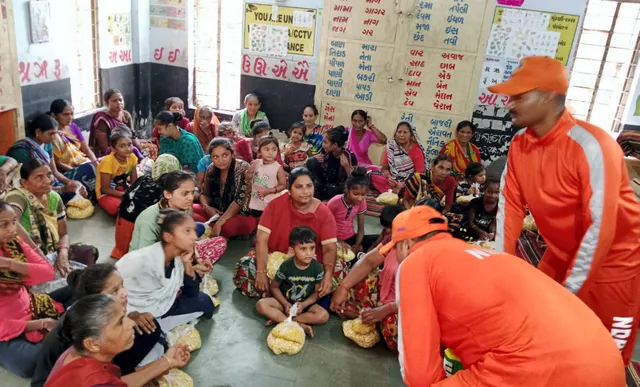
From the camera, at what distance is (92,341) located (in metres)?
1.80

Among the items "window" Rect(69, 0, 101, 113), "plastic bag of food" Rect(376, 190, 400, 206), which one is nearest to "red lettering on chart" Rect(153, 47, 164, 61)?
"window" Rect(69, 0, 101, 113)

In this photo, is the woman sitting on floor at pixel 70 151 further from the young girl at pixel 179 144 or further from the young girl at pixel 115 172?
the young girl at pixel 179 144

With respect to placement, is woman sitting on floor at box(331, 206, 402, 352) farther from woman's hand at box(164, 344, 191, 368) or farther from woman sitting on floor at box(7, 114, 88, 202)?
woman sitting on floor at box(7, 114, 88, 202)

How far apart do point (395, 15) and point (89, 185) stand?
405 centimetres

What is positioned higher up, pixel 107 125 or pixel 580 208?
pixel 580 208

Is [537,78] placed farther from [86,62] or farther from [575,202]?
[86,62]

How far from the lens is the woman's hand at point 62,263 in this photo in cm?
321

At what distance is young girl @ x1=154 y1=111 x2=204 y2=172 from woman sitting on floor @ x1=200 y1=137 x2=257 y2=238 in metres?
0.80

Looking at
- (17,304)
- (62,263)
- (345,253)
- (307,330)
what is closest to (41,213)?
(62,263)

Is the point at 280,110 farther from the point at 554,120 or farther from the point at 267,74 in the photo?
the point at 554,120

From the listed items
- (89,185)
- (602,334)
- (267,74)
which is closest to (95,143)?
(89,185)

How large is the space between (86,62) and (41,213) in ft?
11.5

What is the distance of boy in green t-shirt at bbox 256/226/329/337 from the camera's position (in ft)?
10.3

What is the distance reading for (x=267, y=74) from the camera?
669 centimetres
